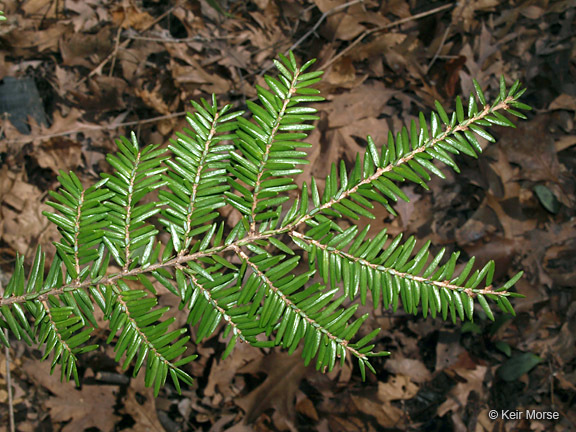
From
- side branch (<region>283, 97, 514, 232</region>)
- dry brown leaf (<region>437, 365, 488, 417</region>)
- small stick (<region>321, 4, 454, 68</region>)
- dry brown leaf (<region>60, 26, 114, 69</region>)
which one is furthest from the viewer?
dry brown leaf (<region>60, 26, 114, 69</region>)

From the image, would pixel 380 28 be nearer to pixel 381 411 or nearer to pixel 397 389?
pixel 397 389

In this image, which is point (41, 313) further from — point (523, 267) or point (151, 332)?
point (523, 267)

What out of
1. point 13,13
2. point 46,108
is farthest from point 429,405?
point 13,13

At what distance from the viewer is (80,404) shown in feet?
8.97

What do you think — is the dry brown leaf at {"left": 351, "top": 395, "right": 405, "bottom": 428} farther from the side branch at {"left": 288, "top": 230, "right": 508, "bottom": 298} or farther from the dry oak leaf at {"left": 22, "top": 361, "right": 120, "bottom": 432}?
the side branch at {"left": 288, "top": 230, "right": 508, "bottom": 298}

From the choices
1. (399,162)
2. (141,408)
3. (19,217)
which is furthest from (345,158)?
(19,217)

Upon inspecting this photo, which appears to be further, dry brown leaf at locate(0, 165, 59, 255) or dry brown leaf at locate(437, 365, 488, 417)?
dry brown leaf at locate(0, 165, 59, 255)

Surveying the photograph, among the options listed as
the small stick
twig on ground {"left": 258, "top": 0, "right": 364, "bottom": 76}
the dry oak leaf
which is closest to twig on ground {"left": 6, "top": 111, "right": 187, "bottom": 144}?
twig on ground {"left": 258, "top": 0, "right": 364, "bottom": 76}

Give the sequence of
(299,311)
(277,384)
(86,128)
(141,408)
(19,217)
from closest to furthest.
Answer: (299,311) < (277,384) < (141,408) < (19,217) < (86,128)

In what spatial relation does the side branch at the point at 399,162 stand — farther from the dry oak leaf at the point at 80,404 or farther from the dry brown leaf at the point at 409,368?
the dry oak leaf at the point at 80,404

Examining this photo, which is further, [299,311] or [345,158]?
[345,158]

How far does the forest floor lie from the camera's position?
263 centimetres

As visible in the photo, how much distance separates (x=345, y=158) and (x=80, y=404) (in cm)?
228

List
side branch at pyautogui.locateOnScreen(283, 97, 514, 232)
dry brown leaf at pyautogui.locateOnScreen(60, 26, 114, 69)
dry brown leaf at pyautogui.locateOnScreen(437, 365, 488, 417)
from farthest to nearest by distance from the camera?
dry brown leaf at pyautogui.locateOnScreen(60, 26, 114, 69) → dry brown leaf at pyautogui.locateOnScreen(437, 365, 488, 417) → side branch at pyautogui.locateOnScreen(283, 97, 514, 232)
